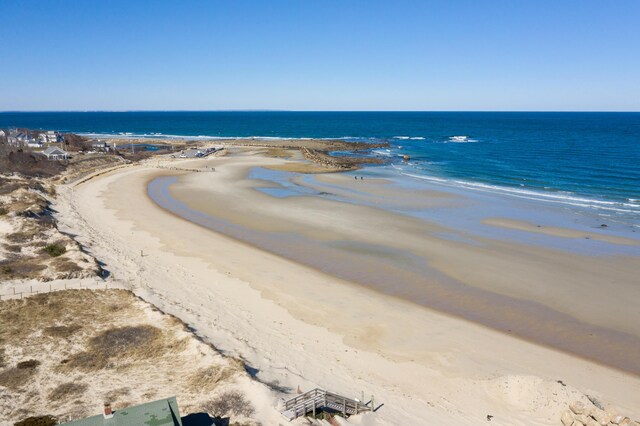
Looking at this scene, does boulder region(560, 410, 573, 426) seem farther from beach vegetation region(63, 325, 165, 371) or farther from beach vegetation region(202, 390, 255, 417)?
beach vegetation region(63, 325, 165, 371)

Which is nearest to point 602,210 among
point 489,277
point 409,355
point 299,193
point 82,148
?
point 489,277


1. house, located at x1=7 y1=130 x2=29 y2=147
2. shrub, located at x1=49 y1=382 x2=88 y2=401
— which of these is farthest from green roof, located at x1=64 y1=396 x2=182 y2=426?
house, located at x1=7 y1=130 x2=29 y2=147

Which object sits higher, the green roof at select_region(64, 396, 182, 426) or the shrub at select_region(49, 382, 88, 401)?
the green roof at select_region(64, 396, 182, 426)

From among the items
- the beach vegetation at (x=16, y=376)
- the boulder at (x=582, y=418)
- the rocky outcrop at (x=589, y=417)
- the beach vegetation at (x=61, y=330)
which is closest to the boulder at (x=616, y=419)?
the rocky outcrop at (x=589, y=417)

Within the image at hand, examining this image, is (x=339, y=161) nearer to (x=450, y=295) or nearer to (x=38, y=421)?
(x=450, y=295)

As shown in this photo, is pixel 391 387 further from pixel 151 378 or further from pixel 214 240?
pixel 214 240

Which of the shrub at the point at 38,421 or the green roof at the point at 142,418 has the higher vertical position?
the green roof at the point at 142,418

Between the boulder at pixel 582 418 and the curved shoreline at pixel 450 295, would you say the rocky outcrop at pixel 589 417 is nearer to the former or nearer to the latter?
the boulder at pixel 582 418
